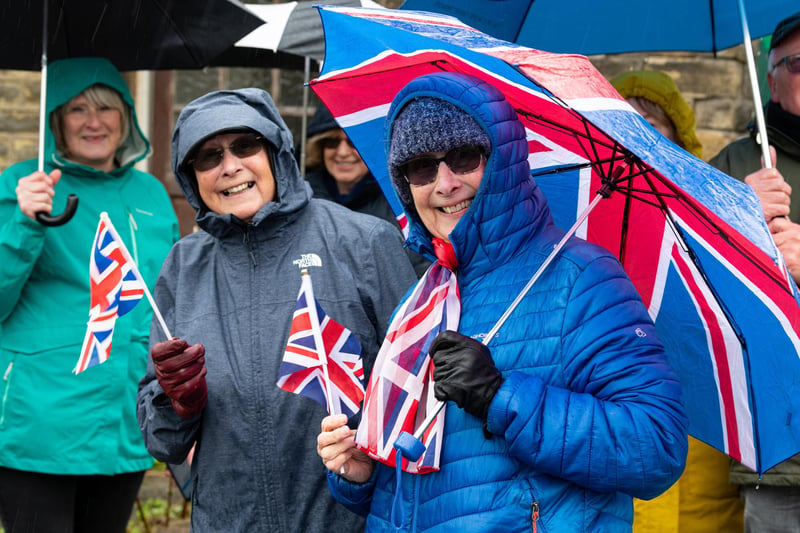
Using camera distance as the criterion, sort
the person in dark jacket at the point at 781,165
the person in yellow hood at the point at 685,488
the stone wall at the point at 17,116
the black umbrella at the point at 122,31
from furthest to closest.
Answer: the stone wall at the point at 17,116 → the black umbrella at the point at 122,31 → the person in yellow hood at the point at 685,488 → the person in dark jacket at the point at 781,165

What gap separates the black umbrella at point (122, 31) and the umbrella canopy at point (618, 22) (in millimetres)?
1048

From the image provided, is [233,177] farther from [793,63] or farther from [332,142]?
[793,63]

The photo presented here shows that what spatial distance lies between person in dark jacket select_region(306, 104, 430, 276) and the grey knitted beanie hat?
209cm

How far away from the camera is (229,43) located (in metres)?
4.05

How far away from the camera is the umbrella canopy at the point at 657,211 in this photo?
194cm

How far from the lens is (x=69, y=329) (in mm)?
3830

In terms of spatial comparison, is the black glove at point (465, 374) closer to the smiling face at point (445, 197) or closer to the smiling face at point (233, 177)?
the smiling face at point (445, 197)

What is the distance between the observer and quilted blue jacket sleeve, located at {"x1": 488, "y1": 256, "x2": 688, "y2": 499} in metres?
1.98

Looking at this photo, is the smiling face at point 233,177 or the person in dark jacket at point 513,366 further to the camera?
the smiling face at point 233,177

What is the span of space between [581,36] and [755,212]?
1.82 metres

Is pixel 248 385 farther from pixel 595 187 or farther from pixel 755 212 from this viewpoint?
pixel 755 212

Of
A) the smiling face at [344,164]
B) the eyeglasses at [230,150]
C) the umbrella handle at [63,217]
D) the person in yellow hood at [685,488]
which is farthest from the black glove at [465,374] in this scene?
the smiling face at [344,164]

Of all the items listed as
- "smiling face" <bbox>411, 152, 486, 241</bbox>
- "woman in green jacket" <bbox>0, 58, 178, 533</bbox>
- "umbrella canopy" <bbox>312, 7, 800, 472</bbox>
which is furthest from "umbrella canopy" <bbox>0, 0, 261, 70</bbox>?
Result: "smiling face" <bbox>411, 152, 486, 241</bbox>

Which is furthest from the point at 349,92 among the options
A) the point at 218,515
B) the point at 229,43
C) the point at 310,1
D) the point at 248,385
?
the point at 310,1
